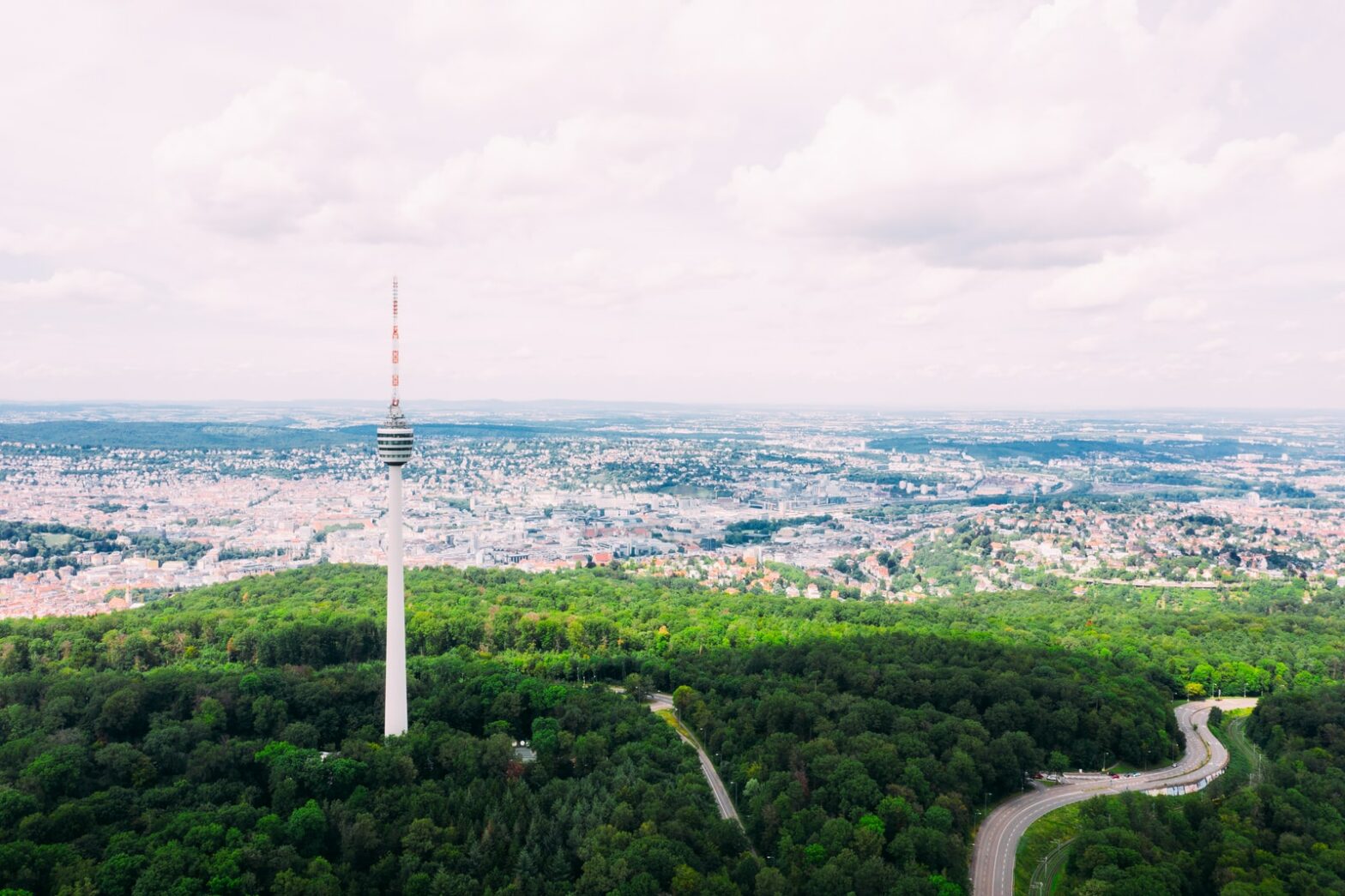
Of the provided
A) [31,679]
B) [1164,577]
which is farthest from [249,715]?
[1164,577]

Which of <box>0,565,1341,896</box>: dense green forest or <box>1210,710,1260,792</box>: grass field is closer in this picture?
<box>0,565,1341,896</box>: dense green forest

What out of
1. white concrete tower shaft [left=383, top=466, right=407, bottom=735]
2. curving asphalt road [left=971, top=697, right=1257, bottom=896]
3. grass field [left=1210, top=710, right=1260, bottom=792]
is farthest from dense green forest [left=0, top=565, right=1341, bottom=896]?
grass field [left=1210, top=710, right=1260, bottom=792]

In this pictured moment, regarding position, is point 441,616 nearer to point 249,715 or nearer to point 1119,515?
point 249,715

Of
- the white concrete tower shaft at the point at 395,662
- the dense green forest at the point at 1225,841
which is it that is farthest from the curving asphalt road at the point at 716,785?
the white concrete tower shaft at the point at 395,662

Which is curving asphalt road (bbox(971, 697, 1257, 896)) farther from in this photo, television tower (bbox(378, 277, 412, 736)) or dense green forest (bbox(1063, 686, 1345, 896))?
television tower (bbox(378, 277, 412, 736))

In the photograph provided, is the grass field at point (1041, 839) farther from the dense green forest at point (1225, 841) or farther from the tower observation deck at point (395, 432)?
the tower observation deck at point (395, 432)

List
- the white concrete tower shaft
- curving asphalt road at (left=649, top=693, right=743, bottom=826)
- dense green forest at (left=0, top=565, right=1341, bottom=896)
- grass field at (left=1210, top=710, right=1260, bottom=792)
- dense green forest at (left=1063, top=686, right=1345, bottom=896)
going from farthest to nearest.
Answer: the white concrete tower shaft, grass field at (left=1210, top=710, right=1260, bottom=792), curving asphalt road at (left=649, top=693, right=743, bottom=826), dense green forest at (left=0, top=565, right=1341, bottom=896), dense green forest at (left=1063, top=686, right=1345, bottom=896)
